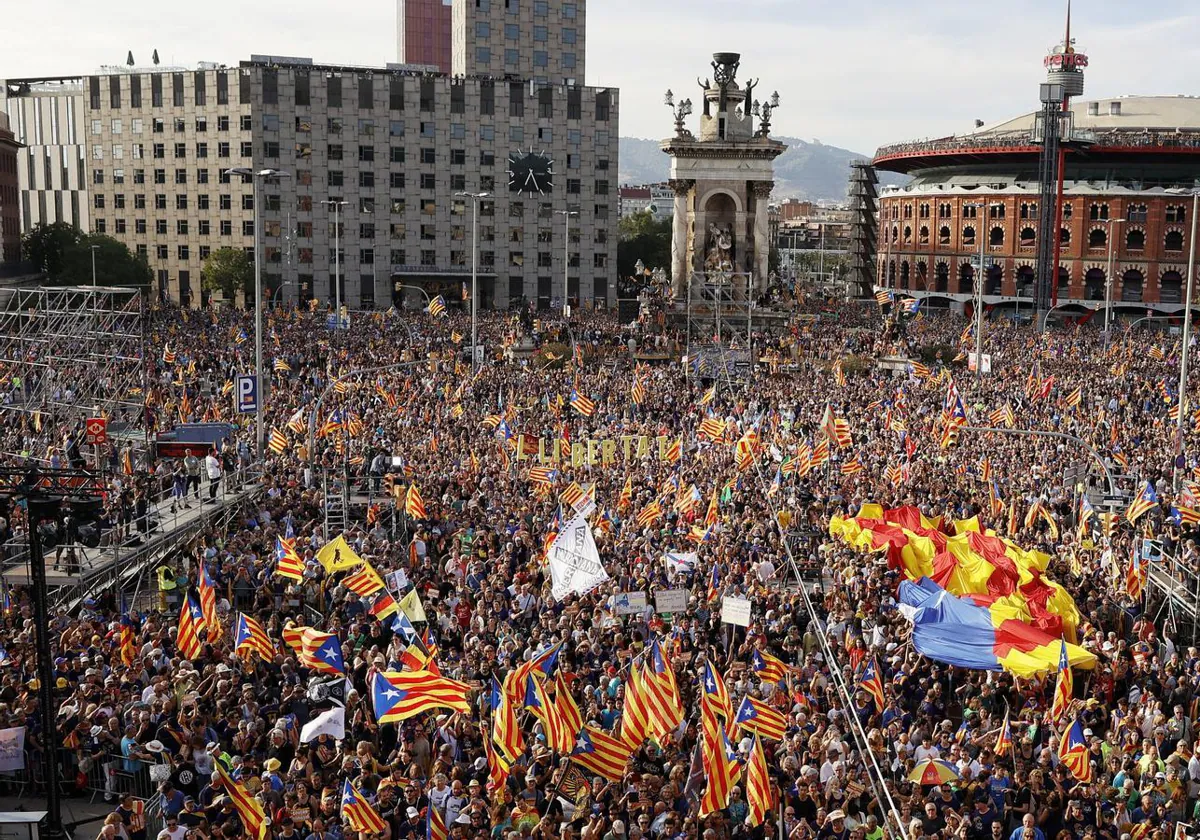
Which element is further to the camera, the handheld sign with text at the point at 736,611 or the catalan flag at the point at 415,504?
the catalan flag at the point at 415,504

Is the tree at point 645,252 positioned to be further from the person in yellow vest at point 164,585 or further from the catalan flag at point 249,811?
the catalan flag at point 249,811

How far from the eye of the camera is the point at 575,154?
357 feet

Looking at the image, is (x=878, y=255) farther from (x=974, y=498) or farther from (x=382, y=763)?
(x=382, y=763)

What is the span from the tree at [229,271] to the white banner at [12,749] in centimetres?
8794

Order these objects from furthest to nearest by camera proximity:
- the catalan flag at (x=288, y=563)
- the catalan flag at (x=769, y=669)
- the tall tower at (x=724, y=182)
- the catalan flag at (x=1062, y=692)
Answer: the tall tower at (x=724, y=182) < the catalan flag at (x=288, y=563) < the catalan flag at (x=769, y=669) < the catalan flag at (x=1062, y=692)

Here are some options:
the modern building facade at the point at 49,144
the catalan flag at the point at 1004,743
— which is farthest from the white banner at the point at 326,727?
the modern building facade at the point at 49,144

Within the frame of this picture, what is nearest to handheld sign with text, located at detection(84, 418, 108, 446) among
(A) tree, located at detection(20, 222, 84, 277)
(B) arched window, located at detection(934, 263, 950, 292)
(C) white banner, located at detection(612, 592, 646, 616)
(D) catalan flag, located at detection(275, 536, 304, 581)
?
(D) catalan flag, located at detection(275, 536, 304, 581)

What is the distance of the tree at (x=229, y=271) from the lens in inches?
4033

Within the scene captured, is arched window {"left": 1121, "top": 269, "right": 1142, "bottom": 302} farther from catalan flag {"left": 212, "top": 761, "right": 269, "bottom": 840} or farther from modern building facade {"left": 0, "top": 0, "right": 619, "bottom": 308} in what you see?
catalan flag {"left": 212, "top": 761, "right": 269, "bottom": 840}

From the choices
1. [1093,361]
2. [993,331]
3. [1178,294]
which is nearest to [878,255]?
[1178,294]

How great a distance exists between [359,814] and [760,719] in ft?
18.0

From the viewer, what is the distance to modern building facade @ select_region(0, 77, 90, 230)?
493 feet

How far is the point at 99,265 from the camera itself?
91.4 m

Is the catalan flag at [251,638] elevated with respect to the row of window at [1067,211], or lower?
lower
